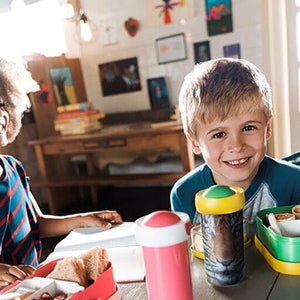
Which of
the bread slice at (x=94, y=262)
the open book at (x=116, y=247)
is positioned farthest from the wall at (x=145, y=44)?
the bread slice at (x=94, y=262)

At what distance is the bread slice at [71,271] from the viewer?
1.76 feet

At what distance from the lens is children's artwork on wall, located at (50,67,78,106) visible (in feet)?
10.3

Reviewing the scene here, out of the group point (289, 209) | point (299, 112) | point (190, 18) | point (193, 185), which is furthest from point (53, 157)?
point (289, 209)

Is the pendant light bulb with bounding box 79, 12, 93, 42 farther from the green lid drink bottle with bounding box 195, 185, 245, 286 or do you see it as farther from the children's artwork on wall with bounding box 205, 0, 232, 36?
the green lid drink bottle with bounding box 195, 185, 245, 286

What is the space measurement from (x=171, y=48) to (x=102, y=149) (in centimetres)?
98

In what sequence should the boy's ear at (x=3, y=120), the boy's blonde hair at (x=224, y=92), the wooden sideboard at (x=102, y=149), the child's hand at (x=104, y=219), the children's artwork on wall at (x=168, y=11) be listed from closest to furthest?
the boy's blonde hair at (x=224, y=92), the child's hand at (x=104, y=219), the boy's ear at (x=3, y=120), the wooden sideboard at (x=102, y=149), the children's artwork on wall at (x=168, y=11)

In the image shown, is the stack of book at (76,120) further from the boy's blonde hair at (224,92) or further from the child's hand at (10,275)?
the child's hand at (10,275)

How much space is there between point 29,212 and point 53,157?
206 cm

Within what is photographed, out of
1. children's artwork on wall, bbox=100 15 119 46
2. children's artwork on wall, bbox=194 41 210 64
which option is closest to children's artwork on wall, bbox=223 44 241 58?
children's artwork on wall, bbox=194 41 210 64

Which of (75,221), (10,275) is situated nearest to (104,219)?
(75,221)

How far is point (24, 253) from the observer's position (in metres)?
1.07

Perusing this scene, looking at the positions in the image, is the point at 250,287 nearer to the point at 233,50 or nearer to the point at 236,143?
the point at 236,143

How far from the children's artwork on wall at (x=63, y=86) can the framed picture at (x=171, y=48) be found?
2.73 ft

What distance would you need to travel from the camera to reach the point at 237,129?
82cm
